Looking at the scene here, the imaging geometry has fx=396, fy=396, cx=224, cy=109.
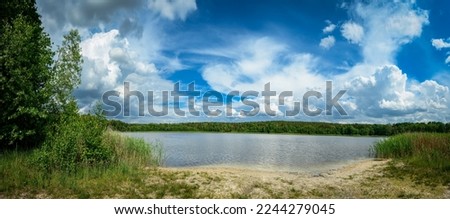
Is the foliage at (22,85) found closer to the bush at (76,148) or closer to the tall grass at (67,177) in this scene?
the tall grass at (67,177)

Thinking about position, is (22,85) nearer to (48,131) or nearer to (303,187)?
(48,131)

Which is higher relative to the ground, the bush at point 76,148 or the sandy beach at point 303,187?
the bush at point 76,148

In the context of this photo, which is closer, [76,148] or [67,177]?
[67,177]

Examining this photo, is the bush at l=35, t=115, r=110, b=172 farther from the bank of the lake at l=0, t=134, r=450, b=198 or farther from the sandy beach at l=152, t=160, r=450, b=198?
the sandy beach at l=152, t=160, r=450, b=198

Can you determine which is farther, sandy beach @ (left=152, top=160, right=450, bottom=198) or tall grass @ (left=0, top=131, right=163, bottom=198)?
sandy beach @ (left=152, top=160, right=450, bottom=198)

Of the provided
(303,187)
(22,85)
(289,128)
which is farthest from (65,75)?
(289,128)

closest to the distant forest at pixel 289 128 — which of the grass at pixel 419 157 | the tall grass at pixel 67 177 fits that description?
the grass at pixel 419 157

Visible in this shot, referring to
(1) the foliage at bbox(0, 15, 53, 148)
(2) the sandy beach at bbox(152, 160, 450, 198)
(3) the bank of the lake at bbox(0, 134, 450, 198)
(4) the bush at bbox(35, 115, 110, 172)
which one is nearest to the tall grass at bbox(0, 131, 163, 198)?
(3) the bank of the lake at bbox(0, 134, 450, 198)

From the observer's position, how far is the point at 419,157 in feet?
74.2

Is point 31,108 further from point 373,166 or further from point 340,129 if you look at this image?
point 340,129

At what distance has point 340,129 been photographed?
99812mm

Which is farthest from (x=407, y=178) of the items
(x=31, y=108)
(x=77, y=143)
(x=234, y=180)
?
(x=31, y=108)

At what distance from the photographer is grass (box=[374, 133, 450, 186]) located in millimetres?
17469

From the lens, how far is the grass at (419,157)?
17469mm
